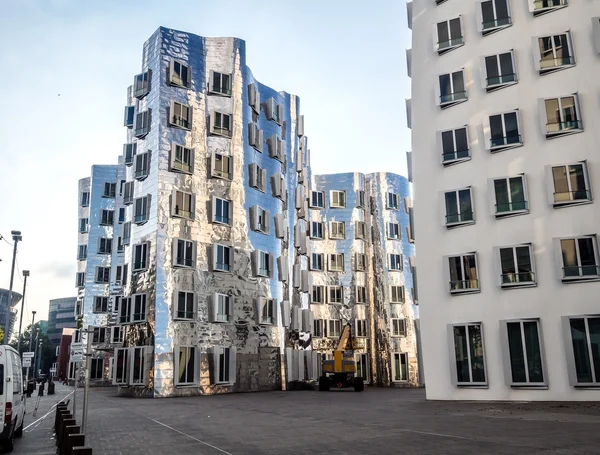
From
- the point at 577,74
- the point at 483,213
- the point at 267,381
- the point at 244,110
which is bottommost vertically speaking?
the point at 267,381

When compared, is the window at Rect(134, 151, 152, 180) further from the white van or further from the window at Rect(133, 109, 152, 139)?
the white van

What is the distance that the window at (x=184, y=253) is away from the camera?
3525 cm

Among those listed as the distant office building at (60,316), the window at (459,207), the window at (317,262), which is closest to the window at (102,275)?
the window at (317,262)

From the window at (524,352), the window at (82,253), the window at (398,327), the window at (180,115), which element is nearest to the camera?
the window at (524,352)

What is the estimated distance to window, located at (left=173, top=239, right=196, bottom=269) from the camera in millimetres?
35250

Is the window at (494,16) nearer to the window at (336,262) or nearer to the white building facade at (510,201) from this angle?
the white building facade at (510,201)

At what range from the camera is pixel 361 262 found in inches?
2357

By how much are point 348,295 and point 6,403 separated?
4759 cm

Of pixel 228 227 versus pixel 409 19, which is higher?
pixel 409 19

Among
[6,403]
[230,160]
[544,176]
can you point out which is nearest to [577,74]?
[544,176]

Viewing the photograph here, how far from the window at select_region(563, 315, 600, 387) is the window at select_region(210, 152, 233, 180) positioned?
2420 centimetres

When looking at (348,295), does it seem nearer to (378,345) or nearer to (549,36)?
(378,345)

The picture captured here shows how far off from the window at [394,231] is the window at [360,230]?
111 inches

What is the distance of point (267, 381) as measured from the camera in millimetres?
39812
